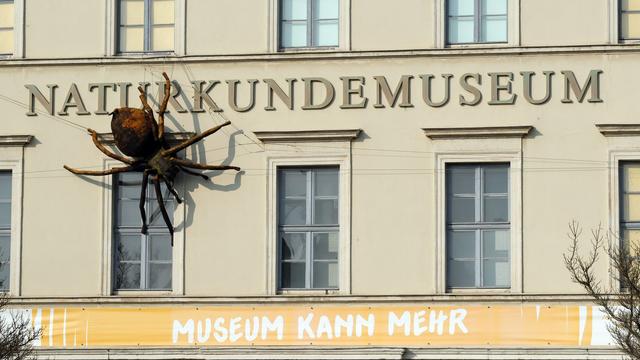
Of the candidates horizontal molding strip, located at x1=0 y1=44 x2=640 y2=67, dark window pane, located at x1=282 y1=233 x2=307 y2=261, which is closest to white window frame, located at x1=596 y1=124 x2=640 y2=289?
horizontal molding strip, located at x1=0 y1=44 x2=640 y2=67

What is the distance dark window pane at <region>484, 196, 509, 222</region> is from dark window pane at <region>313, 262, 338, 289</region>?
255cm

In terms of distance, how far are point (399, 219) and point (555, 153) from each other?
2.66 m

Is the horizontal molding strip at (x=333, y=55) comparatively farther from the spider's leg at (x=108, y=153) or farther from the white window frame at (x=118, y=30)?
the spider's leg at (x=108, y=153)

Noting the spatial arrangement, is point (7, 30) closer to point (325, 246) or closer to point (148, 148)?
point (148, 148)

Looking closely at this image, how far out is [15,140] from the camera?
115 feet

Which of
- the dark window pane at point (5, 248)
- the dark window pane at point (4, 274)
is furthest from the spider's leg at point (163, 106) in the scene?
the dark window pane at point (4, 274)

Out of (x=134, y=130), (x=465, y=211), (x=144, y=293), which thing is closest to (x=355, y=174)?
(x=465, y=211)

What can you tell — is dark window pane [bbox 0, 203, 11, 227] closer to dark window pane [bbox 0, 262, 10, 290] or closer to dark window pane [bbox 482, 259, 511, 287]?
dark window pane [bbox 0, 262, 10, 290]

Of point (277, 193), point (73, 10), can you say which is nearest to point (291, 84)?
point (277, 193)

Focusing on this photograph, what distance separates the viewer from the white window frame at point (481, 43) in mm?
34000

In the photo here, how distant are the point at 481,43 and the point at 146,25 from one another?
553cm

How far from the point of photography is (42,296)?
34781mm

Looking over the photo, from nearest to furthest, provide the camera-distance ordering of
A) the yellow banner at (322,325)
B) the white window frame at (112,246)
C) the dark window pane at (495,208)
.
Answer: the yellow banner at (322,325)
the dark window pane at (495,208)
the white window frame at (112,246)

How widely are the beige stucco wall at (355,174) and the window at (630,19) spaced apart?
1.41 ft
